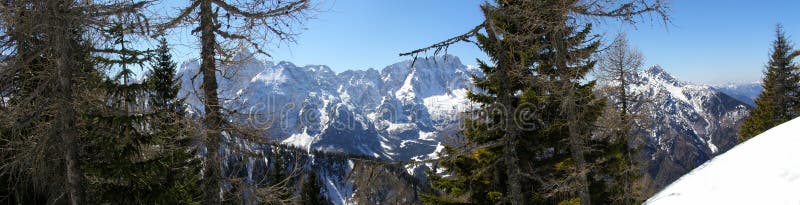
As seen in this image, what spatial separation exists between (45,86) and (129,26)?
2018mm

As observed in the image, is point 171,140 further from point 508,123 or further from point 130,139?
point 508,123

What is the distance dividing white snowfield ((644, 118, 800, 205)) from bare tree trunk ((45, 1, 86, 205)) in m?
10.8

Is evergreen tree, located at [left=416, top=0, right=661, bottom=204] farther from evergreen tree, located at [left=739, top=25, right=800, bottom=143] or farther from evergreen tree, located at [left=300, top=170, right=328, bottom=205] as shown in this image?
evergreen tree, located at [left=739, top=25, right=800, bottom=143]

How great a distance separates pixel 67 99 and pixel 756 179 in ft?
37.8

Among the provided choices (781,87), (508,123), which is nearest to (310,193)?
(508,123)

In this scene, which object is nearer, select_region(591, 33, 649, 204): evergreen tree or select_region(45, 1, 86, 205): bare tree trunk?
select_region(45, 1, 86, 205): bare tree trunk

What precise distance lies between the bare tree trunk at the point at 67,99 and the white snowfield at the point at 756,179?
10.8m

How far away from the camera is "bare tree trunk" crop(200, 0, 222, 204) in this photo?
700cm

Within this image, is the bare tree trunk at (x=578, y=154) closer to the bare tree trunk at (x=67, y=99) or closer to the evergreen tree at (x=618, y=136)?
the evergreen tree at (x=618, y=136)

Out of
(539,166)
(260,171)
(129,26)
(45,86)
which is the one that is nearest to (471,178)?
(539,166)

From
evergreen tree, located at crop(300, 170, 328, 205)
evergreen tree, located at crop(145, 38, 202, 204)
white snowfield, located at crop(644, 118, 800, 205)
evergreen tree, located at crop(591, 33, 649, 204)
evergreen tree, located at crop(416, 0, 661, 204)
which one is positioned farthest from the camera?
evergreen tree, located at crop(300, 170, 328, 205)

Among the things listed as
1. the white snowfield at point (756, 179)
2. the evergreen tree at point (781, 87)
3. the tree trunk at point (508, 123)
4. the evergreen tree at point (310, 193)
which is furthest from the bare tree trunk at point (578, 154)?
the evergreen tree at point (781, 87)

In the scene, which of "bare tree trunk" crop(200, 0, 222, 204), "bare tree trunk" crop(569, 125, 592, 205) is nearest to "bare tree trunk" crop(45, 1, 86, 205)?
"bare tree trunk" crop(200, 0, 222, 204)

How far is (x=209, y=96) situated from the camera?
7.00 m
